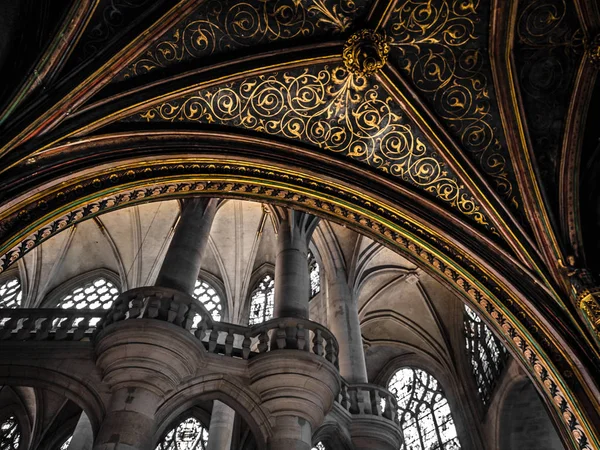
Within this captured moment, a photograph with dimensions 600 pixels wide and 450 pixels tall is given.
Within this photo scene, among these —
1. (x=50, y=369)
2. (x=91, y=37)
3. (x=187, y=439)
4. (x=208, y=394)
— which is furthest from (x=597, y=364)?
(x=187, y=439)

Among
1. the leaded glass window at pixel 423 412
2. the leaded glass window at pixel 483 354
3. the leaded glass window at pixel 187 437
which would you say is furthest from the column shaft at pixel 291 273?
the leaded glass window at pixel 423 412

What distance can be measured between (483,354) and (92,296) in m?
Result: 10.4

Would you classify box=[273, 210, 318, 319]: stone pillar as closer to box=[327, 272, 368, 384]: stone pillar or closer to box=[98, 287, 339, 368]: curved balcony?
box=[98, 287, 339, 368]: curved balcony

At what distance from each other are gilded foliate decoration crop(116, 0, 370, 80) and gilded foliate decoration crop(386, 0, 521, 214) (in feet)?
2.41

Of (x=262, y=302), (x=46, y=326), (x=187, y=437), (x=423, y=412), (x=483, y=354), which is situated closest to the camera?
(x=46, y=326)

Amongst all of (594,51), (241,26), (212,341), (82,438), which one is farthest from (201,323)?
(594,51)

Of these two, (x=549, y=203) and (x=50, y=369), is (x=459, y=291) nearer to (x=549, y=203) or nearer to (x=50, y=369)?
(x=549, y=203)

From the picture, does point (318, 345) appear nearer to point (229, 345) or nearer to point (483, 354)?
point (229, 345)

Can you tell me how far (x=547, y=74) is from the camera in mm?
7355

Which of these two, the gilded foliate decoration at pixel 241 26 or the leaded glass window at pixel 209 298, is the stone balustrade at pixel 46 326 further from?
the leaded glass window at pixel 209 298

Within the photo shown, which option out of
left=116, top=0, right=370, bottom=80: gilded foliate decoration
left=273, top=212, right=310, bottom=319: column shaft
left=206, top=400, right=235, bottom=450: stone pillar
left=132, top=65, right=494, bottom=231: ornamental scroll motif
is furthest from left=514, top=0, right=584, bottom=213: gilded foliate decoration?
left=206, top=400, right=235, bottom=450: stone pillar

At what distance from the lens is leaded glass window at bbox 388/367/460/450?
1260cm

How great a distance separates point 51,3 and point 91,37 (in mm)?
551

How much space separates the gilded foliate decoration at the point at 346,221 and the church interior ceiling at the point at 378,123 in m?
0.03
